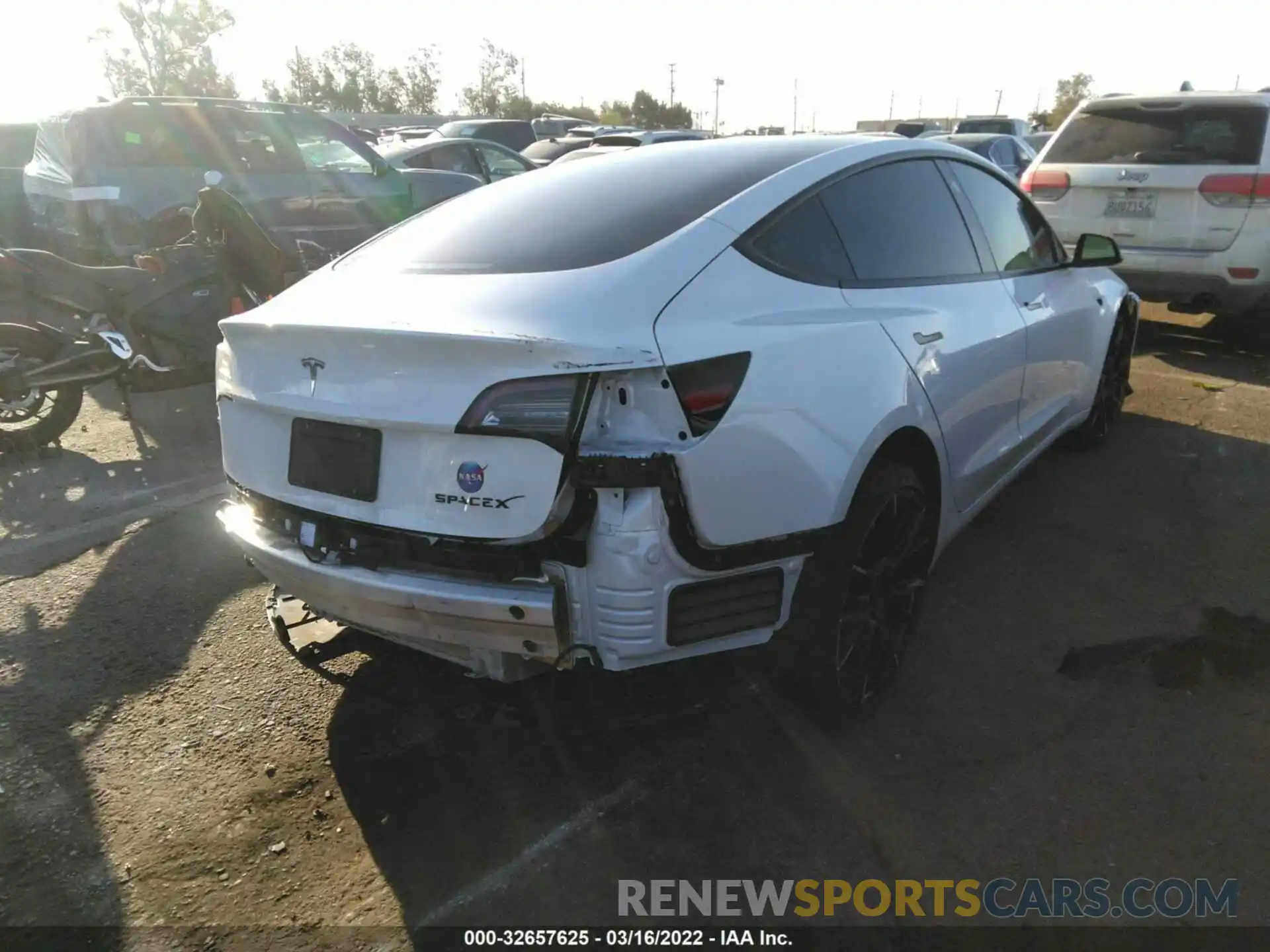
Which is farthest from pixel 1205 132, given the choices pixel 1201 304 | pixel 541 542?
pixel 541 542

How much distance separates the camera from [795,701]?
2746mm

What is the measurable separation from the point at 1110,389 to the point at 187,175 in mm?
7285

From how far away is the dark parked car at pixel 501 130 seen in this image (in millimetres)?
17797

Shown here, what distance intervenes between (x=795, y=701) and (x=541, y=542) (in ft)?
3.40

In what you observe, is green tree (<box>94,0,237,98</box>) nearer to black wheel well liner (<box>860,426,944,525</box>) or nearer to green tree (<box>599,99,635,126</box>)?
green tree (<box>599,99,635,126</box>)

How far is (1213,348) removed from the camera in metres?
7.81

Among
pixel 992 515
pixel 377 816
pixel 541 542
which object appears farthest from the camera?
pixel 992 515

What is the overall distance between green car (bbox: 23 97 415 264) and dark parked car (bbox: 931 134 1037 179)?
9.07m

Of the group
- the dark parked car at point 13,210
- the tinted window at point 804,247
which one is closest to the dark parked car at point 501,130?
the dark parked car at point 13,210

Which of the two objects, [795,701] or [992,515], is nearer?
[795,701]

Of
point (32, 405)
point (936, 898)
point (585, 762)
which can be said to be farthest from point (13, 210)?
point (936, 898)

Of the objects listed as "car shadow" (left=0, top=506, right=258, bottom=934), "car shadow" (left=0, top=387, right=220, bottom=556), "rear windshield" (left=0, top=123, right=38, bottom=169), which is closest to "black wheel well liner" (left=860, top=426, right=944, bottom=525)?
"car shadow" (left=0, top=506, right=258, bottom=934)

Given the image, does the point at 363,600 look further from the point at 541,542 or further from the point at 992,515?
the point at 992,515

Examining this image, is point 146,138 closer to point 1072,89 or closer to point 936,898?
point 936,898
